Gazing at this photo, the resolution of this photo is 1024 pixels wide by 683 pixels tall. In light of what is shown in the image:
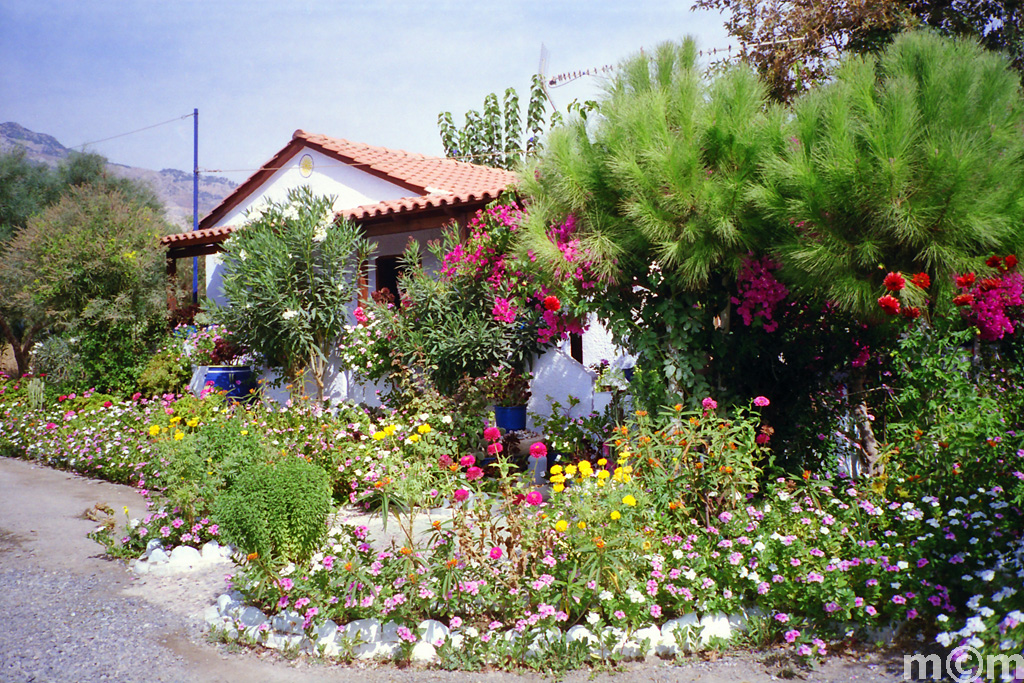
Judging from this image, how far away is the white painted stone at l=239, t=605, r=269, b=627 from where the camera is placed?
3604 millimetres

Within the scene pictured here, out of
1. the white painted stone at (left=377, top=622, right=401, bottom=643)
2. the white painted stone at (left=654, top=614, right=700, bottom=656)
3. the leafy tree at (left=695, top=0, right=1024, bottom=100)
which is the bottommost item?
the white painted stone at (left=377, top=622, right=401, bottom=643)

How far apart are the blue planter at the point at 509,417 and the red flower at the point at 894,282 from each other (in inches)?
152

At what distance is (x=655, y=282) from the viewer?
5.13 metres

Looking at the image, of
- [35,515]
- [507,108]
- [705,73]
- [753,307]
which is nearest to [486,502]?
[753,307]

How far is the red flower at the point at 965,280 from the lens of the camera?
3921 mm

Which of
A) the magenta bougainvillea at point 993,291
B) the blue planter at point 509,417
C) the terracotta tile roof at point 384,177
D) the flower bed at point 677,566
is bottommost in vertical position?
the flower bed at point 677,566

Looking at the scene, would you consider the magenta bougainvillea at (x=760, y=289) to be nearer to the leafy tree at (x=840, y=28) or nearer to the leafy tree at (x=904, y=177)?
the leafy tree at (x=904, y=177)

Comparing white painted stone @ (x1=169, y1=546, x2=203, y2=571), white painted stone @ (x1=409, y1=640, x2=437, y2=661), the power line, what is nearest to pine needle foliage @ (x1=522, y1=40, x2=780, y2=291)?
white painted stone @ (x1=409, y1=640, x2=437, y2=661)

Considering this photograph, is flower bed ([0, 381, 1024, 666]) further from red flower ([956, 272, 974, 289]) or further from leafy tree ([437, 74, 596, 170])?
leafy tree ([437, 74, 596, 170])

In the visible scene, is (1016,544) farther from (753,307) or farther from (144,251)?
(144,251)

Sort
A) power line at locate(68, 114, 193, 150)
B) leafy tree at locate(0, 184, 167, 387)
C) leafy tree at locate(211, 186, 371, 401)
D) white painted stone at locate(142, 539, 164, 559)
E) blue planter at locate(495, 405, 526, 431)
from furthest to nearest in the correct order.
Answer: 1. power line at locate(68, 114, 193, 150)
2. leafy tree at locate(0, 184, 167, 387)
3. leafy tree at locate(211, 186, 371, 401)
4. blue planter at locate(495, 405, 526, 431)
5. white painted stone at locate(142, 539, 164, 559)

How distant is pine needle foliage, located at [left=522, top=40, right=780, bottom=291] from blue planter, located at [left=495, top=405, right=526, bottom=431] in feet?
7.36

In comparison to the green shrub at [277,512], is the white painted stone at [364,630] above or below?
below

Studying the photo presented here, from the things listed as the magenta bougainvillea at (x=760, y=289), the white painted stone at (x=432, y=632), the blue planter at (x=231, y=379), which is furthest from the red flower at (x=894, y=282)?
the blue planter at (x=231, y=379)
